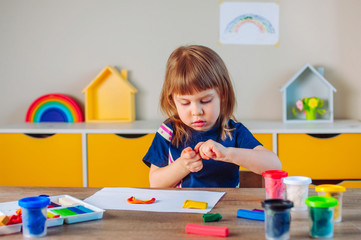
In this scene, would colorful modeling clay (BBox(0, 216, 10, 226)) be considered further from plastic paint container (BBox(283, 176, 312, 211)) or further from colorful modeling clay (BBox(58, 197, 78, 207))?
plastic paint container (BBox(283, 176, 312, 211))

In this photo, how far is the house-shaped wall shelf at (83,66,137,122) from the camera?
2.61m

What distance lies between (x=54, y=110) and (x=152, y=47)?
26.7 inches

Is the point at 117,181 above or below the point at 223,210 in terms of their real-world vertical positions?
below

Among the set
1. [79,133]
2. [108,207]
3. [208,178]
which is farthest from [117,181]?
[108,207]

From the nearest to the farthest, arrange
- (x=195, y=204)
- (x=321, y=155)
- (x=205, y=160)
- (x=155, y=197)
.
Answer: (x=195, y=204) < (x=155, y=197) < (x=205, y=160) < (x=321, y=155)

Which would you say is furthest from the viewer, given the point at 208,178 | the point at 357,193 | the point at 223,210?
the point at 208,178

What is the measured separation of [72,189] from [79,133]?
3.51 ft

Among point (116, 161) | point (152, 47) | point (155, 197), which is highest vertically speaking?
point (152, 47)

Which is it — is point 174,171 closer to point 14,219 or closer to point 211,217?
point 211,217

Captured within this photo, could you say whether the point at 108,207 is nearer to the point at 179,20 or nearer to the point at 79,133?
the point at 79,133

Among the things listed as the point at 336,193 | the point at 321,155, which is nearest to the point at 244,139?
the point at 336,193

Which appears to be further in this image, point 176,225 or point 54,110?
point 54,110

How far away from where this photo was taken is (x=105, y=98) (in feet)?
8.66

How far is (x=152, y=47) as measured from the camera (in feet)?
8.68
